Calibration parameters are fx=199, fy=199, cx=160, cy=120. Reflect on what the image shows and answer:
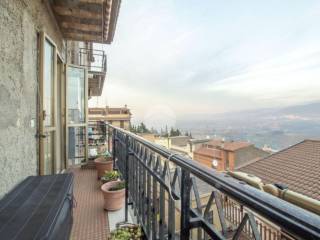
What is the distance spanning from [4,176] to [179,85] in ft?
102

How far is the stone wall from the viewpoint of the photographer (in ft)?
4.82

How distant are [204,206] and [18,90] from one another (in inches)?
69.4

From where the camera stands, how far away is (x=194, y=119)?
45.2m

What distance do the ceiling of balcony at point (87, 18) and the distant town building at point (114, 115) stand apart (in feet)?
19.4

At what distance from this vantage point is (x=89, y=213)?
2.40 metres

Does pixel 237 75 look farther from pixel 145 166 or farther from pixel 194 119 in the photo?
pixel 145 166

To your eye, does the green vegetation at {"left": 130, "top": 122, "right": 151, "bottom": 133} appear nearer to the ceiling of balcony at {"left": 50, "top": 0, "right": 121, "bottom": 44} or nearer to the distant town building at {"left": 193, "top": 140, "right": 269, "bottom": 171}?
the distant town building at {"left": 193, "top": 140, "right": 269, "bottom": 171}

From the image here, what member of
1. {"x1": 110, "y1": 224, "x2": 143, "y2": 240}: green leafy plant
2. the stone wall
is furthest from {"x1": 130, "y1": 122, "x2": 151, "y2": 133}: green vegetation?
{"x1": 110, "y1": 224, "x2": 143, "y2": 240}: green leafy plant

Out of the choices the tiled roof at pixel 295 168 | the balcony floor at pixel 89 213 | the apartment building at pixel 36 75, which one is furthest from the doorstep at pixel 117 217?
the tiled roof at pixel 295 168

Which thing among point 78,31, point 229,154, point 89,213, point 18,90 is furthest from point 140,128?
point 18,90

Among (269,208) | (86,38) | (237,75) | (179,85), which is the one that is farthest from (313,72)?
(269,208)

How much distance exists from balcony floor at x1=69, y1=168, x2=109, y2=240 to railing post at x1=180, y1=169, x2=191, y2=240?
56.2 inches

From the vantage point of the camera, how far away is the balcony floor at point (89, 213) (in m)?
1.99

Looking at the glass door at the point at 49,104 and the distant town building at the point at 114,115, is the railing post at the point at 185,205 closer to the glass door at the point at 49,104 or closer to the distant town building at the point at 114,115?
the glass door at the point at 49,104
